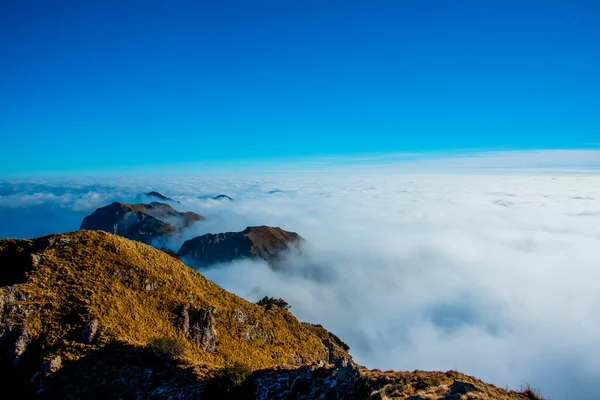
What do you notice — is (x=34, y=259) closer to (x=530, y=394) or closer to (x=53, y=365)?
(x=53, y=365)

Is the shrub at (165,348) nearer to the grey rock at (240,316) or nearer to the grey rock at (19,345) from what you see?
the grey rock at (19,345)

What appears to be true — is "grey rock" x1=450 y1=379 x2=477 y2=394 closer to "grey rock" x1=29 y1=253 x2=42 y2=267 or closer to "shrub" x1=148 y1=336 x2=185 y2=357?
"shrub" x1=148 y1=336 x2=185 y2=357

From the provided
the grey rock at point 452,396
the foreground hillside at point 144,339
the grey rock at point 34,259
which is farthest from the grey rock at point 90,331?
the grey rock at point 452,396

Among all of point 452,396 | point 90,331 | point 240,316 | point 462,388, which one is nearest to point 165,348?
point 90,331

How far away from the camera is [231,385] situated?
20453 mm

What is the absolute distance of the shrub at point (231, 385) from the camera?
20.3 m

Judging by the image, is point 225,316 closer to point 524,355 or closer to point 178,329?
point 178,329

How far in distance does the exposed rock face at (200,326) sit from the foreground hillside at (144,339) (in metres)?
0.10

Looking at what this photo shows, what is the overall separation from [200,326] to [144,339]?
602 cm

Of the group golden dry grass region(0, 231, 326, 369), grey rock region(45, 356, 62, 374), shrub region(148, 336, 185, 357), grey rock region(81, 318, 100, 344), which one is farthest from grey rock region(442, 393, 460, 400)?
grey rock region(81, 318, 100, 344)

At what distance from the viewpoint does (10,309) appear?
25109 mm

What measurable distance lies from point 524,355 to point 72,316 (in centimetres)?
18672

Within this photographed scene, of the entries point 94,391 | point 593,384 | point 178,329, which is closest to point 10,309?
point 94,391

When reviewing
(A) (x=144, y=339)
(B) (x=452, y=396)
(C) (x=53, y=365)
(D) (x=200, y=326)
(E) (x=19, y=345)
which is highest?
(B) (x=452, y=396)
